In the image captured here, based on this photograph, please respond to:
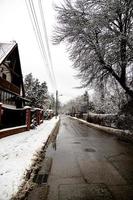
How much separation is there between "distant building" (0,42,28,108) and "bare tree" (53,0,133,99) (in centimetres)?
582

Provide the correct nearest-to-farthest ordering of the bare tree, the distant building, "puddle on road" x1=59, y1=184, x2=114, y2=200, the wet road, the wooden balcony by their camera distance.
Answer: "puddle on road" x1=59, y1=184, x2=114, y2=200 → the wet road → the bare tree → the wooden balcony → the distant building

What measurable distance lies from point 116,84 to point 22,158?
538 inches

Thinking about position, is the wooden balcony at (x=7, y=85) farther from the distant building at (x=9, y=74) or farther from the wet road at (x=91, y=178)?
the wet road at (x=91, y=178)

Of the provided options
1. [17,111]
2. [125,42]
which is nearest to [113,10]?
[125,42]

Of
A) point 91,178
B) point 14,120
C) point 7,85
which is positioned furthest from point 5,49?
point 91,178

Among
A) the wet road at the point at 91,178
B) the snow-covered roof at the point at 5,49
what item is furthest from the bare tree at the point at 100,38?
the wet road at the point at 91,178

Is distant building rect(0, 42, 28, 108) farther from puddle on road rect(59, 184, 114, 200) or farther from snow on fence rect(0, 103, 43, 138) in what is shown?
puddle on road rect(59, 184, 114, 200)

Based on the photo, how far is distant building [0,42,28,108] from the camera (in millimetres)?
20694

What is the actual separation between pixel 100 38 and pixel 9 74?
48.5 feet

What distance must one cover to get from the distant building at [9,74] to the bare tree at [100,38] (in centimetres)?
582

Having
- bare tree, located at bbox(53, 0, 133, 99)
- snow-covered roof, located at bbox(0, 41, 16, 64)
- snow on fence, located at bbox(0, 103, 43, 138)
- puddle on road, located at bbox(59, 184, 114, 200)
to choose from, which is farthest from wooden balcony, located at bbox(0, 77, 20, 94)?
puddle on road, located at bbox(59, 184, 114, 200)

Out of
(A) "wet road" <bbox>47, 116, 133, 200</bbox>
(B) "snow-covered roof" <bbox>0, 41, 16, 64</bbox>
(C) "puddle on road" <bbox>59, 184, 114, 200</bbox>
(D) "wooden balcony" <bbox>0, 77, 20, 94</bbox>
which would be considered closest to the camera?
(C) "puddle on road" <bbox>59, 184, 114, 200</bbox>

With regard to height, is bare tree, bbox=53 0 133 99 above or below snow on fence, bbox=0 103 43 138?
above

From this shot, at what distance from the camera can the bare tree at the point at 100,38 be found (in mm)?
13478
